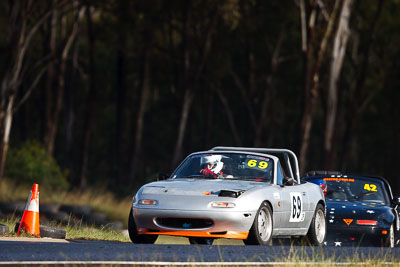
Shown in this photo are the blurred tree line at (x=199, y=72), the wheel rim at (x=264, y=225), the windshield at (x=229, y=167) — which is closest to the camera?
the wheel rim at (x=264, y=225)

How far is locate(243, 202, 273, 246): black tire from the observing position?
13234 mm

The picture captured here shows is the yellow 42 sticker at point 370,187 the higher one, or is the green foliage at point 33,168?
the yellow 42 sticker at point 370,187

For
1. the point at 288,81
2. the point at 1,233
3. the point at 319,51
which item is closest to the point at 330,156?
the point at 319,51

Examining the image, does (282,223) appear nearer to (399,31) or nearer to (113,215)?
(113,215)

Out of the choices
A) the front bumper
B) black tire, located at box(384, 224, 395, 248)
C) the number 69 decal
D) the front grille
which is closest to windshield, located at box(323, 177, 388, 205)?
black tire, located at box(384, 224, 395, 248)

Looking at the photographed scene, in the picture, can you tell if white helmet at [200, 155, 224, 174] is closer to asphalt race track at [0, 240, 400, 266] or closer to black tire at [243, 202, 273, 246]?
black tire at [243, 202, 273, 246]

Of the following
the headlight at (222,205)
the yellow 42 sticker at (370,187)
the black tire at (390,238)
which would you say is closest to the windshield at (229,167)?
the headlight at (222,205)

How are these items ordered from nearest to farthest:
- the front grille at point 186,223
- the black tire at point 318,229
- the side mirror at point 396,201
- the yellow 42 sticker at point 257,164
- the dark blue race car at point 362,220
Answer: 1. the front grille at point 186,223
2. the yellow 42 sticker at point 257,164
3. the black tire at point 318,229
4. the dark blue race car at point 362,220
5. the side mirror at point 396,201

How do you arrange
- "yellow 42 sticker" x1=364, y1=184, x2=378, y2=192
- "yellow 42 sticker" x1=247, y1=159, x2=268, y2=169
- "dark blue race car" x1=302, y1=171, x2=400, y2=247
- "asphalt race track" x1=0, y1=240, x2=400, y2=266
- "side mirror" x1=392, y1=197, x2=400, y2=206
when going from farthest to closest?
"yellow 42 sticker" x1=364, y1=184, x2=378, y2=192 < "side mirror" x1=392, y1=197, x2=400, y2=206 < "dark blue race car" x1=302, y1=171, x2=400, y2=247 < "yellow 42 sticker" x1=247, y1=159, x2=268, y2=169 < "asphalt race track" x1=0, y1=240, x2=400, y2=266

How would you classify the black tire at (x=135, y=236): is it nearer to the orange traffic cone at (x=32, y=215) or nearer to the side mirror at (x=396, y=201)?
the orange traffic cone at (x=32, y=215)

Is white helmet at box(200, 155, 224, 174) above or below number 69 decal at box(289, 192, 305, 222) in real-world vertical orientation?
above

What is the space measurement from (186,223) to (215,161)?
1570mm

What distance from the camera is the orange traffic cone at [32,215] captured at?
1372cm

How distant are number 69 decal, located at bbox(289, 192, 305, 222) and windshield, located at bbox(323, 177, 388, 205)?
123 inches
